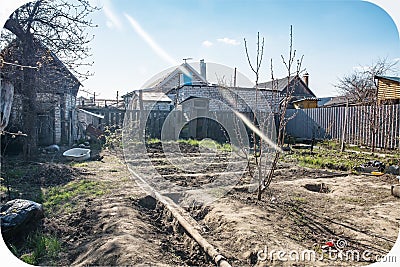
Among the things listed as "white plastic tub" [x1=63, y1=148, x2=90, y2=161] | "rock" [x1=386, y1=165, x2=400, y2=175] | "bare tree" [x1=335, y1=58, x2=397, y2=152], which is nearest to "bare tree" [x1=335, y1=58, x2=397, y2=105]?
"bare tree" [x1=335, y1=58, x2=397, y2=152]

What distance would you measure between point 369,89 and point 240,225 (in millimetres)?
14931

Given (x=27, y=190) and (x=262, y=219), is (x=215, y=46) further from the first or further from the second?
(x=27, y=190)

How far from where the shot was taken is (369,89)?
15492 millimetres

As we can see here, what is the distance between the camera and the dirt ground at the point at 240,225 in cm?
262

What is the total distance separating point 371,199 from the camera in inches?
171

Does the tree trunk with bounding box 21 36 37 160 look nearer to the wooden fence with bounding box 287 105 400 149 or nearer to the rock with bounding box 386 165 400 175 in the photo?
the rock with bounding box 386 165 400 175

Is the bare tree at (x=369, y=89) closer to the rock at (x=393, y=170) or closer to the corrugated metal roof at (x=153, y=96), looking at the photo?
the rock at (x=393, y=170)

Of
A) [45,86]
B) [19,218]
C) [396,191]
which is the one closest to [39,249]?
[19,218]

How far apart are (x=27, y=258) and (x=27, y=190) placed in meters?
2.41

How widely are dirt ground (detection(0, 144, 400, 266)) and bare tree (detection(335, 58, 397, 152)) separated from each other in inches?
234

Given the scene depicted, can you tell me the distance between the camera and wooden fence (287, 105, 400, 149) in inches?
404

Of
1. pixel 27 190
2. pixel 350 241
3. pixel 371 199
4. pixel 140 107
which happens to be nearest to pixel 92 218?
pixel 27 190

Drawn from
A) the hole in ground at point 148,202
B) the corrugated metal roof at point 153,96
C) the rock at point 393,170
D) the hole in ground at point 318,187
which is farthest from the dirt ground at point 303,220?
the corrugated metal roof at point 153,96

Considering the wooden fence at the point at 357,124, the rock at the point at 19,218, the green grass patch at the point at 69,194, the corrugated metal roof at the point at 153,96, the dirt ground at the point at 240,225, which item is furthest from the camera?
the corrugated metal roof at the point at 153,96
